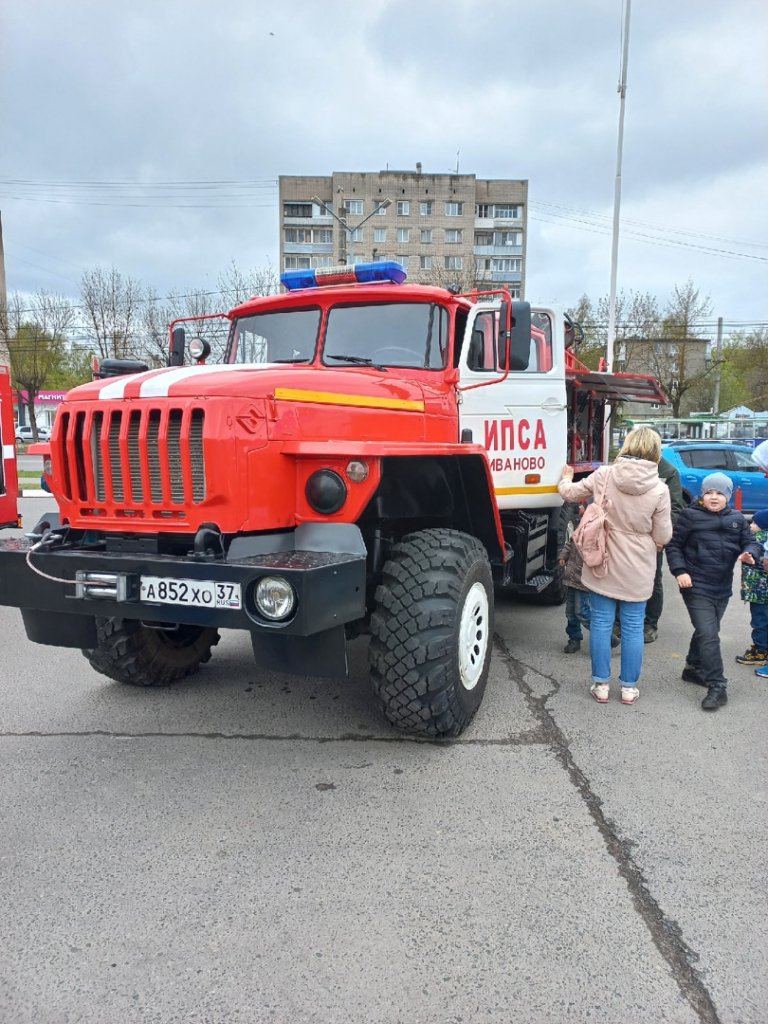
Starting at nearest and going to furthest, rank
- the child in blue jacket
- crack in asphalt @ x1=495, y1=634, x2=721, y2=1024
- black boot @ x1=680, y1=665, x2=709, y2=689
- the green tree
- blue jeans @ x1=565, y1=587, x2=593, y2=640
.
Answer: crack in asphalt @ x1=495, y1=634, x2=721, y2=1024 → black boot @ x1=680, y1=665, x2=709, y2=689 → the child in blue jacket → blue jeans @ x1=565, y1=587, x2=593, y2=640 → the green tree

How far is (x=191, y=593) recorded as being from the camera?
3.12 meters

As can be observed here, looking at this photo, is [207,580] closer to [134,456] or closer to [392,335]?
[134,456]

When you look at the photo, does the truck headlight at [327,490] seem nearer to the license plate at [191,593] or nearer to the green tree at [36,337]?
the license plate at [191,593]

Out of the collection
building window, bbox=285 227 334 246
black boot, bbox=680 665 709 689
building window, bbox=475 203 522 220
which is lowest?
black boot, bbox=680 665 709 689

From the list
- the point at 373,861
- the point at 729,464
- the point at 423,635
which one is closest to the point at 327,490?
the point at 423,635

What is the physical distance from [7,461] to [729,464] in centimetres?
1297

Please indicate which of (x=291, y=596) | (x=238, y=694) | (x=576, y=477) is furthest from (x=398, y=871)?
(x=576, y=477)

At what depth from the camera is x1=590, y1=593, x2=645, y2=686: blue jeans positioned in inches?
179

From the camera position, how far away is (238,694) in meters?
4.61

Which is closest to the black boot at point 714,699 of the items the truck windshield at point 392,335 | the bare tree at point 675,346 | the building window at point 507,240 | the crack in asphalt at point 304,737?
the crack in asphalt at point 304,737

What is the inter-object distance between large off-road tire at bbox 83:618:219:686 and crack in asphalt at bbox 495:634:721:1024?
7.38 feet

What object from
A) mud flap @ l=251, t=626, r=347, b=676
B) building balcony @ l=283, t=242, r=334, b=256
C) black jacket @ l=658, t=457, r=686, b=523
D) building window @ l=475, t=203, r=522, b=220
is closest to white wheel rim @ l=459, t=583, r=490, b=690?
mud flap @ l=251, t=626, r=347, b=676

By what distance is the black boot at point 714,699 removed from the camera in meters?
4.45

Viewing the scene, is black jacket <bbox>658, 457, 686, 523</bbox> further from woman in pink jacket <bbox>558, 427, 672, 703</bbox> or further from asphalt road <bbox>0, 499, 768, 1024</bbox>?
asphalt road <bbox>0, 499, 768, 1024</bbox>
